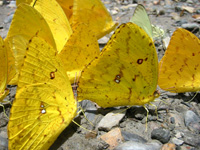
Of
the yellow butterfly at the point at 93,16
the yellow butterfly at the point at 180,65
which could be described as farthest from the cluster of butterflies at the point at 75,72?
the yellow butterfly at the point at 93,16

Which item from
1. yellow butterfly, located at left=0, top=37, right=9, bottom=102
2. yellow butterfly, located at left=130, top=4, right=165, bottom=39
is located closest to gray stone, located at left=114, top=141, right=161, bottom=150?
yellow butterfly, located at left=0, top=37, right=9, bottom=102

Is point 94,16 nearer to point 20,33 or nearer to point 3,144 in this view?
point 20,33

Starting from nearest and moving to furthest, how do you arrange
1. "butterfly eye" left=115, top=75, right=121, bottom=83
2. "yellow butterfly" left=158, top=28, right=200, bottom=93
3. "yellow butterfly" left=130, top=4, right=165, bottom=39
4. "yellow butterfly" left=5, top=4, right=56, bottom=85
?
"butterfly eye" left=115, top=75, right=121, bottom=83 → "yellow butterfly" left=158, top=28, right=200, bottom=93 → "yellow butterfly" left=5, top=4, right=56, bottom=85 → "yellow butterfly" left=130, top=4, right=165, bottom=39

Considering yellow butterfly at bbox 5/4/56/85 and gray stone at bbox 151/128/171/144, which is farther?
yellow butterfly at bbox 5/4/56/85

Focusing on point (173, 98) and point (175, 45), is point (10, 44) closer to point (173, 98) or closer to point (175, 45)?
point (175, 45)

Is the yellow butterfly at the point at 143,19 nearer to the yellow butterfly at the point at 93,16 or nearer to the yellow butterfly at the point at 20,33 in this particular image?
the yellow butterfly at the point at 93,16

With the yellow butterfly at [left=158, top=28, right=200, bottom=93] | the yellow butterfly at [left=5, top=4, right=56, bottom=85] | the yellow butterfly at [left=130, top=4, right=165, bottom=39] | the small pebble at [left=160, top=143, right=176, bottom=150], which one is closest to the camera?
the small pebble at [left=160, top=143, right=176, bottom=150]

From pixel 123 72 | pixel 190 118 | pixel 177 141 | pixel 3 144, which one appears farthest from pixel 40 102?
pixel 190 118

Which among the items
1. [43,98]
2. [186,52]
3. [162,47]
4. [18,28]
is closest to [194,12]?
[162,47]

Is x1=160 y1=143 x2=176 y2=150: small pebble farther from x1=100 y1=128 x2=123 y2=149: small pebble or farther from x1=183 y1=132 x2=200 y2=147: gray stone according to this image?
x1=100 y1=128 x2=123 y2=149: small pebble
